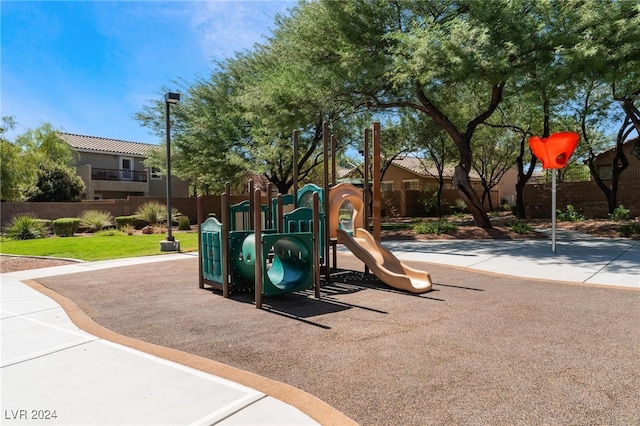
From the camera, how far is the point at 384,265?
789 cm

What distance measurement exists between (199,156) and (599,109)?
797 inches

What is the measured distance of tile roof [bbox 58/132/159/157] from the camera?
32572mm

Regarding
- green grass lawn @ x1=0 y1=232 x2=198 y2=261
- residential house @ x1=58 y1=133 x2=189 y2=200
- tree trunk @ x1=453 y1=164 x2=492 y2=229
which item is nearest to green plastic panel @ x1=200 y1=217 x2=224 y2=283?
green grass lawn @ x1=0 y1=232 x2=198 y2=261

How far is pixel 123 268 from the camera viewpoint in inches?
385

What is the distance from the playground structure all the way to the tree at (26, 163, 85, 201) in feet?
70.9

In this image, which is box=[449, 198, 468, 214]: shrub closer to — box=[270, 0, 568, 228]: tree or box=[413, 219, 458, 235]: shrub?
box=[270, 0, 568, 228]: tree

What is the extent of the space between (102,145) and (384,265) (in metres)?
33.0

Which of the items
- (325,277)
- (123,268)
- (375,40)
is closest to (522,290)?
(325,277)

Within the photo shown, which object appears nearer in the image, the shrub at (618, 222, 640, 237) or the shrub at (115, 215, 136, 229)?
the shrub at (618, 222, 640, 237)

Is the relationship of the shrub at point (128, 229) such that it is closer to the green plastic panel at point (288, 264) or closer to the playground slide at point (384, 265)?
the green plastic panel at point (288, 264)

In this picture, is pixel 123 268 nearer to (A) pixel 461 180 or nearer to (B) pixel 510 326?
(B) pixel 510 326

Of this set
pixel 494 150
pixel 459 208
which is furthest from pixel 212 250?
pixel 459 208

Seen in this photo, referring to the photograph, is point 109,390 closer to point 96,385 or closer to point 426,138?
point 96,385

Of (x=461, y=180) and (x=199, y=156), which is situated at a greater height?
(x=199, y=156)
